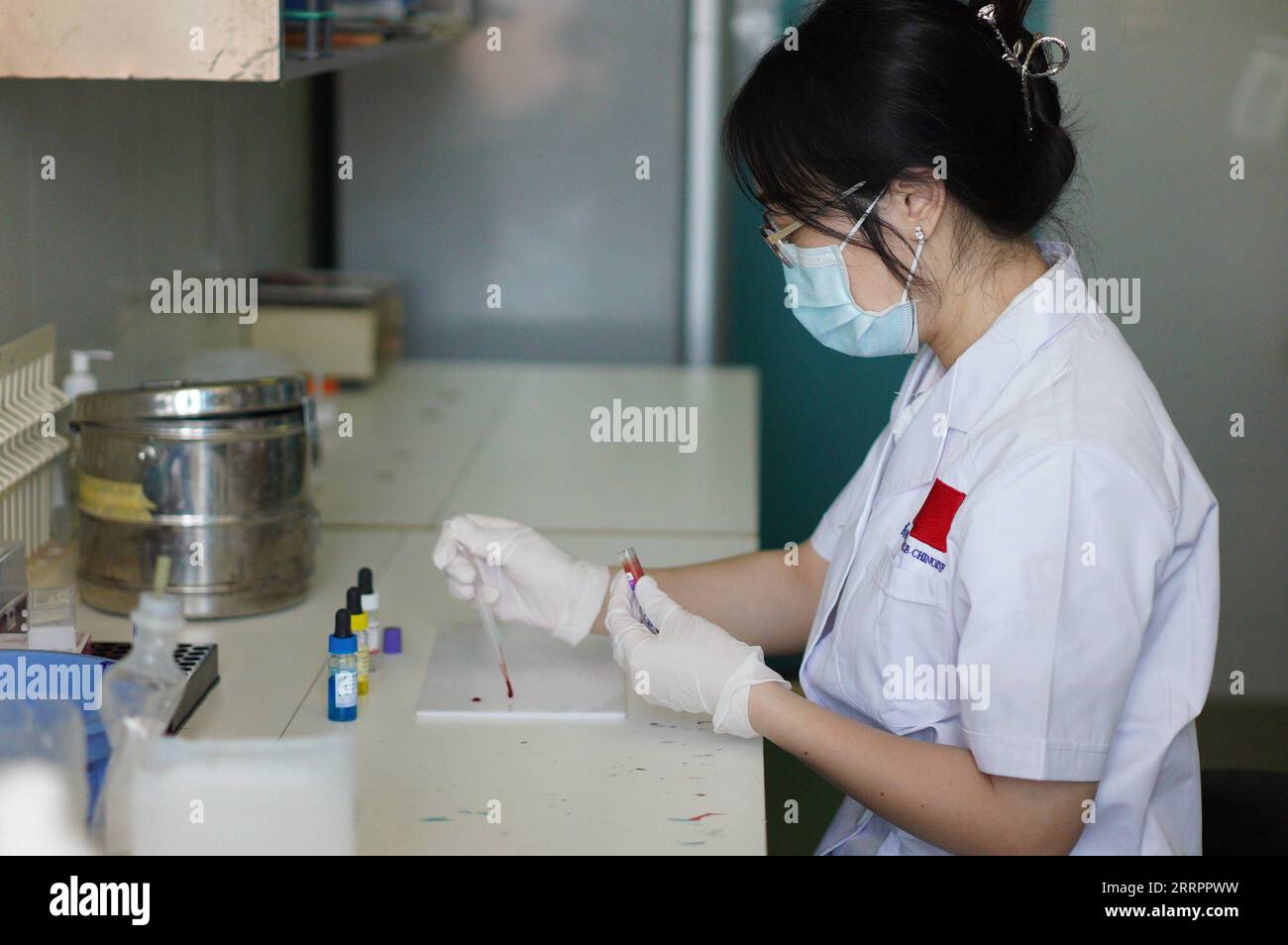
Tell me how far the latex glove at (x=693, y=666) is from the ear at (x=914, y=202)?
0.40 m

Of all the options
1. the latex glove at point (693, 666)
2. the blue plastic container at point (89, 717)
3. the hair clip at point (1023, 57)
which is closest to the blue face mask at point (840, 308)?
the hair clip at point (1023, 57)

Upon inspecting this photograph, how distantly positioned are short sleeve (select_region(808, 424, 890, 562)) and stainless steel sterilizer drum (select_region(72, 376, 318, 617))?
60cm

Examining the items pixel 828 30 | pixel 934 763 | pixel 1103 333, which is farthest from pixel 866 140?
pixel 934 763

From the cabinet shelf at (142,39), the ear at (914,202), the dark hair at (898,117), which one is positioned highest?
the cabinet shelf at (142,39)

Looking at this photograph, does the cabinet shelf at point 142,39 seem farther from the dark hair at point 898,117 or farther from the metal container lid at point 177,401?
the dark hair at point 898,117

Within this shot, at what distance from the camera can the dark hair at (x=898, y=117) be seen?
46.4 inches

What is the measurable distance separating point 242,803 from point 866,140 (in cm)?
74

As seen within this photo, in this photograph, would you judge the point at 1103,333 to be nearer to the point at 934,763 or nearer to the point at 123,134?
the point at 934,763

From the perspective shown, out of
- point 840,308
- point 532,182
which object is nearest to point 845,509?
point 840,308

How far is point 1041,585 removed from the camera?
1082mm

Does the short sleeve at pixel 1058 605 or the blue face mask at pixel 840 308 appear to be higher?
the blue face mask at pixel 840 308

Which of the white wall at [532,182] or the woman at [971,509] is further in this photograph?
the white wall at [532,182]

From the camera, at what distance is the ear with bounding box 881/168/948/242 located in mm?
1213
